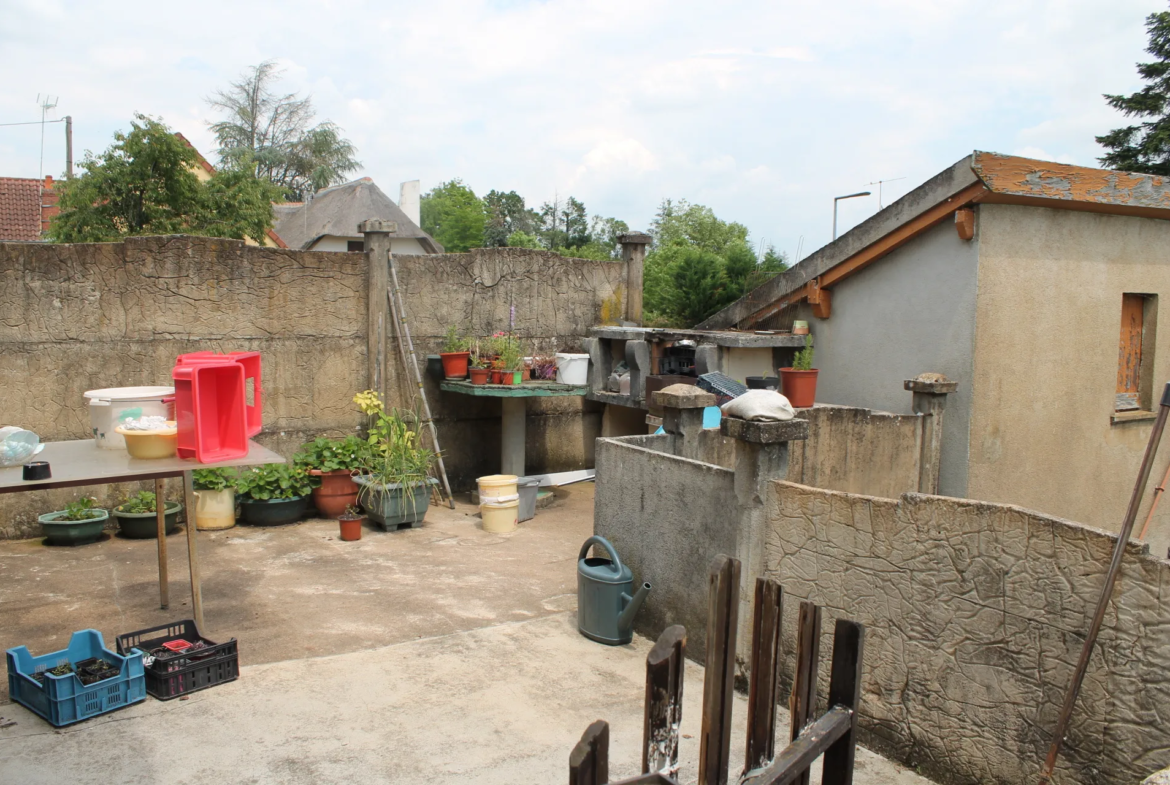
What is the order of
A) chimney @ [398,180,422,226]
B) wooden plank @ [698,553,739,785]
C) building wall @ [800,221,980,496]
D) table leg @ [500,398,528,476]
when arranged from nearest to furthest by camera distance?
wooden plank @ [698,553,739,785], building wall @ [800,221,980,496], table leg @ [500,398,528,476], chimney @ [398,180,422,226]

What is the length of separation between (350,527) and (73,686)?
369cm

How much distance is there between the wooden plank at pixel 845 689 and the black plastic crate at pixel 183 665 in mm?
3768

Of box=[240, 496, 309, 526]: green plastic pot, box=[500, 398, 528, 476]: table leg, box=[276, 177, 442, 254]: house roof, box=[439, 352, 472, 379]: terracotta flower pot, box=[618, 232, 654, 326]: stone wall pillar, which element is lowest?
box=[240, 496, 309, 526]: green plastic pot

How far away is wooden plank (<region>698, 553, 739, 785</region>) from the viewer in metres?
2.39

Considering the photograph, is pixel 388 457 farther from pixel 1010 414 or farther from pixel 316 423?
pixel 1010 414

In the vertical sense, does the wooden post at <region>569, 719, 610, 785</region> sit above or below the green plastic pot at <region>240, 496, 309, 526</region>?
above

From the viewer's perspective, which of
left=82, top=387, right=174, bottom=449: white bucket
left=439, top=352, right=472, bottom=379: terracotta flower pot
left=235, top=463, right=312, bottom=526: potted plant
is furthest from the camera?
left=439, top=352, right=472, bottom=379: terracotta flower pot

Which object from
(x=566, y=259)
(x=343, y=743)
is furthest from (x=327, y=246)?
(x=343, y=743)

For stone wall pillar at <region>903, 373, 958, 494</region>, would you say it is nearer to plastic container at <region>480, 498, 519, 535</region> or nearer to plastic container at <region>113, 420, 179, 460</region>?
plastic container at <region>480, 498, 519, 535</region>

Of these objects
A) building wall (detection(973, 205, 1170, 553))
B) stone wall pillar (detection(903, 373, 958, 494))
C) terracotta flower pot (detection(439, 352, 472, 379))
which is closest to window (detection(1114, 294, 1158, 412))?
building wall (detection(973, 205, 1170, 553))

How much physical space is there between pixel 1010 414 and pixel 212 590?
22.6ft

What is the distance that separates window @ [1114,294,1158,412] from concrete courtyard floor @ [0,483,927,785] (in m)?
5.73

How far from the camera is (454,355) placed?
9.61 m

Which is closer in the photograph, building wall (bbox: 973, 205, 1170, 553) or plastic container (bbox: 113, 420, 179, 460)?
plastic container (bbox: 113, 420, 179, 460)
